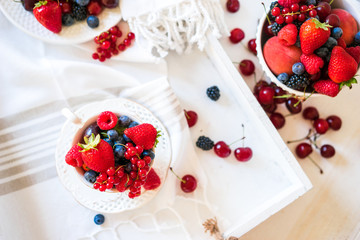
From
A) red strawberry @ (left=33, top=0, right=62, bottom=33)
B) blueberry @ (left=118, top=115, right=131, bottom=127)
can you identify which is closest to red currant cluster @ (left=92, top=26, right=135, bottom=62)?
red strawberry @ (left=33, top=0, right=62, bottom=33)

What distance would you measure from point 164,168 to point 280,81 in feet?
1.49

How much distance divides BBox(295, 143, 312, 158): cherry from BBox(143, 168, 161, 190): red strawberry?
1.78 ft

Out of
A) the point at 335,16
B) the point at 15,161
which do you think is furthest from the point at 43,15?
the point at 335,16

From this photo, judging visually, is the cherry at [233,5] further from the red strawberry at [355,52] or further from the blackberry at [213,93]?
the red strawberry at [355,52]

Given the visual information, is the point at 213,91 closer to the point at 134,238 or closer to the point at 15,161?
the point at 134,238

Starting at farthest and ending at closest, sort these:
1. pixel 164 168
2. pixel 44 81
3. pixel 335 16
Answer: pixel 44 81 → pixel 164 168 → pixel 335 16

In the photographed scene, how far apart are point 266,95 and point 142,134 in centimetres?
52

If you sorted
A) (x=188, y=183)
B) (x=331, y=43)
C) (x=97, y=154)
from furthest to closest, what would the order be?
(x=188, y=183) < (x=331, y=43) < (x=97, y=154)

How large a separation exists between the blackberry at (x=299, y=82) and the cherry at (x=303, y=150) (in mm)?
290

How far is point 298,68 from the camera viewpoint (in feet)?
3.01

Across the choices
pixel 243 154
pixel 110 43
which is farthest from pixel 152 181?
pixel 110 43

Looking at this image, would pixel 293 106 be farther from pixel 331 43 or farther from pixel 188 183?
pixel 188 183

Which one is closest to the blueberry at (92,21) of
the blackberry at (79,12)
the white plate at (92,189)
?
the blackberry at (79,12)

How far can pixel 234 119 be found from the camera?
120 cm
